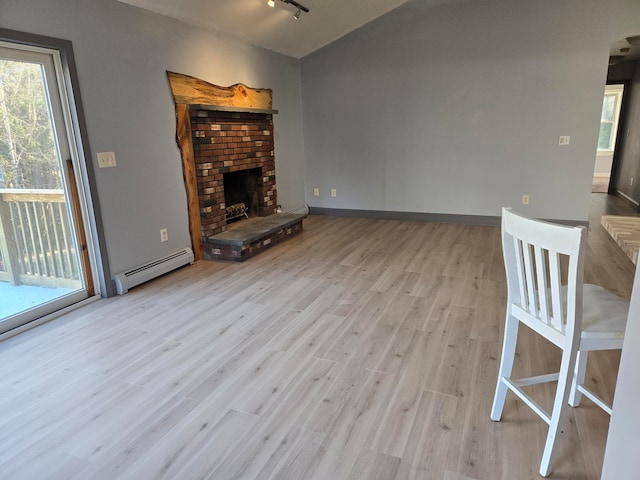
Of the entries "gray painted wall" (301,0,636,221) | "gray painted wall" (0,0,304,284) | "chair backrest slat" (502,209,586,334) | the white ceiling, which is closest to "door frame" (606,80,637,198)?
"gray painted wall" (301,0,636,221)

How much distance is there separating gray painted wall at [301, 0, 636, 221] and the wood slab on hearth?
1623mm

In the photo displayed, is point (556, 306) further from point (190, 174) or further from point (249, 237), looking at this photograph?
point (190, 174)

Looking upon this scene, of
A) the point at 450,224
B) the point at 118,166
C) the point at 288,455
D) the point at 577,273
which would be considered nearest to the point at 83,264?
the point at 118,166

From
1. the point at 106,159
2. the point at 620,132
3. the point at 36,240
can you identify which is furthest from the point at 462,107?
the point at 36,240

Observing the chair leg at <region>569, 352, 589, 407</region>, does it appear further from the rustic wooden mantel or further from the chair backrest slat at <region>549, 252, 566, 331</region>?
the rustic wooden mantel

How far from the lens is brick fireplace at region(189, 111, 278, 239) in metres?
4.14

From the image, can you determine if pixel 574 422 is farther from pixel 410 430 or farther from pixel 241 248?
pixel 241 248

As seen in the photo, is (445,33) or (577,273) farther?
(445,33)

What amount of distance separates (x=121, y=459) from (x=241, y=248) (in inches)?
103

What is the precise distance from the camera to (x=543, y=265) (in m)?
1.47

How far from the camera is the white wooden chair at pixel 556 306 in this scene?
1354 millimetres

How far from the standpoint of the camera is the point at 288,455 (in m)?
1.68

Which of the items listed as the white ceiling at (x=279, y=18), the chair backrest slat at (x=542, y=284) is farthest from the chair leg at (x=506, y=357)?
the white ceiling at (x=279, y=18)

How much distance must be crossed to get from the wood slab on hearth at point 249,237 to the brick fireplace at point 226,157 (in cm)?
14
